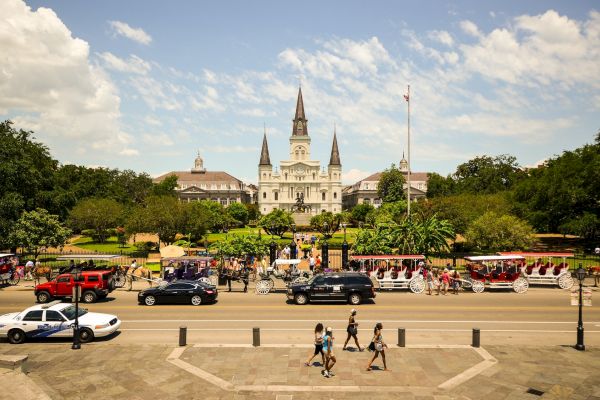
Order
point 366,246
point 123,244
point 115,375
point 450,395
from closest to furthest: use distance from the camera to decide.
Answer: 1. point 450,395
2. point 115,375
3. point 366,246
4. point 123,244

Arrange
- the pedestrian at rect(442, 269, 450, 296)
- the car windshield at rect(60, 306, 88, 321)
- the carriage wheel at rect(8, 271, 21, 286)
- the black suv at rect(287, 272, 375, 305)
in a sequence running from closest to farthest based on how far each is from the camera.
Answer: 1. the car windshield at rect(60, 306, 88, 321)
2. the black suv at rect(287, 272, 375, 305)
3. the pedestrian at rect(442, 269, 450, 296)
4. the carriage wheel at rect(8, 271, 21, 286)

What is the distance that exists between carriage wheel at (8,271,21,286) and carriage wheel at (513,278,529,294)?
101 feet

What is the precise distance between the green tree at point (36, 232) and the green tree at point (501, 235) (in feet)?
120

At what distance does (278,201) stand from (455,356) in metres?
145

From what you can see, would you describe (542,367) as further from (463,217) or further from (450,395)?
(463,217)

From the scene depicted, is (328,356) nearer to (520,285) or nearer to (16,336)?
(16,336)

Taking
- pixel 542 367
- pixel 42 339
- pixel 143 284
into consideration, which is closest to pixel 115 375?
pixel 42 339

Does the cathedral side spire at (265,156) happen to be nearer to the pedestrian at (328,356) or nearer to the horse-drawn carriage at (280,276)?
the horse-drawn carriage at (280,276)

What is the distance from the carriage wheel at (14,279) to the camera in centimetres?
2886

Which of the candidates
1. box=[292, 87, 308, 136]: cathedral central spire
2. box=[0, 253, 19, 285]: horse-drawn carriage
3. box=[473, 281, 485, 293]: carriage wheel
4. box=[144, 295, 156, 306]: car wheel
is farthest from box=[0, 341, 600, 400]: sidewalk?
box=[292, 87, 308, 136]: cathedral central spire

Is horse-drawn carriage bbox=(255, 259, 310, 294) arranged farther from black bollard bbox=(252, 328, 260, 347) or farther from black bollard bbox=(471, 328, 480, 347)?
black bollard bbox=(471, 328, 480, 347)

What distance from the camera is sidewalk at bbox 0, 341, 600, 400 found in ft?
37.0

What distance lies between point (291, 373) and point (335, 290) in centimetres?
962

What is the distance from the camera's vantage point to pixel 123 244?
57.9 metres
